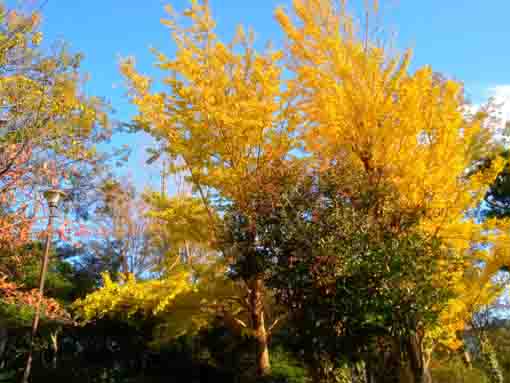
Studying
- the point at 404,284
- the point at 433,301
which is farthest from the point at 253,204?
the point at 433,301

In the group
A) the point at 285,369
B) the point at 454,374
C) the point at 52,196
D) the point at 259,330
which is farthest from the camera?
the point at 285,369

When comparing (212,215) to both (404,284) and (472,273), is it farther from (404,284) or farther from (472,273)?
(472,273)

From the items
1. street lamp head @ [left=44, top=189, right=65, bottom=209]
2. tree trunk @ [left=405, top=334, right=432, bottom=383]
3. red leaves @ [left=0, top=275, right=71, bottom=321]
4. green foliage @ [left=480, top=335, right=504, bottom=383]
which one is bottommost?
green foliage @ [left=480, top=335, right=504, bottom=383]

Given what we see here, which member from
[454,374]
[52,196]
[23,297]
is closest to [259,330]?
[23,297]

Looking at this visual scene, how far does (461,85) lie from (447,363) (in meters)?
6.15

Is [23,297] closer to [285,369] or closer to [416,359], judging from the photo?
[285,369]

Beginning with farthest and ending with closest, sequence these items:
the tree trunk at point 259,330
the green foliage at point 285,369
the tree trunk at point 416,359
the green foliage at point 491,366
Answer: the green foliage at point 491,366, the green foliage at point 285,369, the tree trunk at point 259,330, the tree trunk at point 416,359

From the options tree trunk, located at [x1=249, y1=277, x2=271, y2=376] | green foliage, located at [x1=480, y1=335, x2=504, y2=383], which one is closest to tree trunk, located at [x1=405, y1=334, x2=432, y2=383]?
tree trunk, located at [x1=249, y1=277, x2=271, y2=376]

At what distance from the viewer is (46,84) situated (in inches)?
245

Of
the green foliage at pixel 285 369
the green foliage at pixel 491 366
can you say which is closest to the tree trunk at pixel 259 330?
the green foliage at pixel 285 369

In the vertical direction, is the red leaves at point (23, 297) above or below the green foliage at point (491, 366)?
above

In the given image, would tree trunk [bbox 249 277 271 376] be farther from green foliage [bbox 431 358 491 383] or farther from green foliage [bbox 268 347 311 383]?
green foliage [bbox 431 358 491 383]

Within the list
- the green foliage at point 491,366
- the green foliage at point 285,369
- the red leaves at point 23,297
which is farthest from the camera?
the green foliage at point 491,366

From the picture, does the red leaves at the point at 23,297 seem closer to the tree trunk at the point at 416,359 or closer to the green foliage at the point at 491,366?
the tree trunk at the point at 416,359
